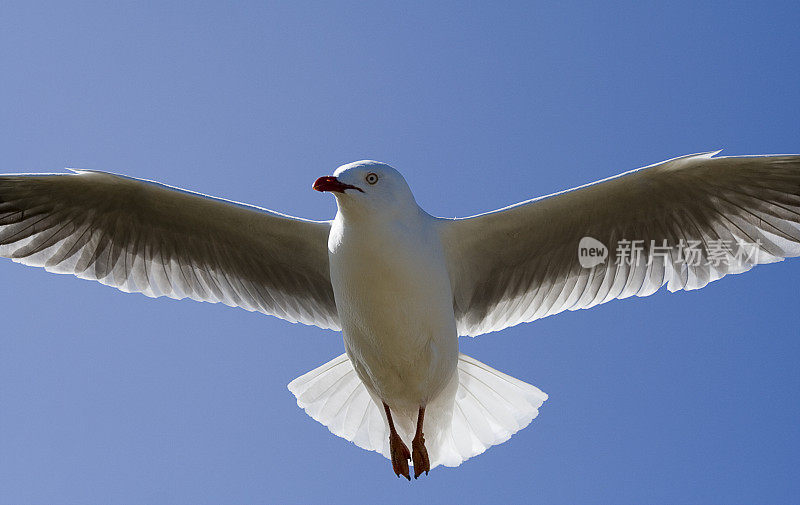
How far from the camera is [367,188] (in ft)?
23.4

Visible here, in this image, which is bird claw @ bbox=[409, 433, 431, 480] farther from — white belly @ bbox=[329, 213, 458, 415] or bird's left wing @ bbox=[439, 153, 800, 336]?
bird's left wing @ bbox=[439, 153, 800, 336]

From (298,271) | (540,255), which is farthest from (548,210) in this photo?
(298,271)

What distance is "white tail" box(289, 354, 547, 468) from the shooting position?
27.6ft

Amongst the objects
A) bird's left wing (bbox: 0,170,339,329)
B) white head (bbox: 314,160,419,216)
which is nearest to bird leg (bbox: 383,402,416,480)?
bird's left wing (bbox: 0,170,339,329)

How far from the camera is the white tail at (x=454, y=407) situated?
8406 millimetres

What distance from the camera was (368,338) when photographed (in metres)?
7.41

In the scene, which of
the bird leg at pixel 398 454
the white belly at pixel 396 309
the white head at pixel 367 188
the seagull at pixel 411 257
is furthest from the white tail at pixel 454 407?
the white head at pixel 367 188

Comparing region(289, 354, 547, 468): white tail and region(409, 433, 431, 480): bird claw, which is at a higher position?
region(289, 354, 547, 468): white tail

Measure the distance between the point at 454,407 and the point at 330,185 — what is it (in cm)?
220

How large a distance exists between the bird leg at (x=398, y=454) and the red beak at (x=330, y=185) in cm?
162

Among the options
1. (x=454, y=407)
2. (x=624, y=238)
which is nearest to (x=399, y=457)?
(x=454, y=407)

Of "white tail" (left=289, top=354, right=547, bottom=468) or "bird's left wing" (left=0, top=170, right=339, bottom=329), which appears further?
"white tail" (left=289, top=354, right=547, bottom=468)

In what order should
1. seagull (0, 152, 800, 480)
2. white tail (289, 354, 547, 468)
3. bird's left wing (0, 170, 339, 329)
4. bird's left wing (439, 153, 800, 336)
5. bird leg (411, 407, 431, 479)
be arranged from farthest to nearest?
white tail (289, 354, 547, 468) → bird's left wing (0, 170, 339, 329) → bird leg (411, 407, 431, 479) → bird's left wing (439, 153, 800, 336) → seagull (0, 152, 800, 480)

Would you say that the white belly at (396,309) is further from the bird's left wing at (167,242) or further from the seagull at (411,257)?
the bird's left wing at (167,242)
